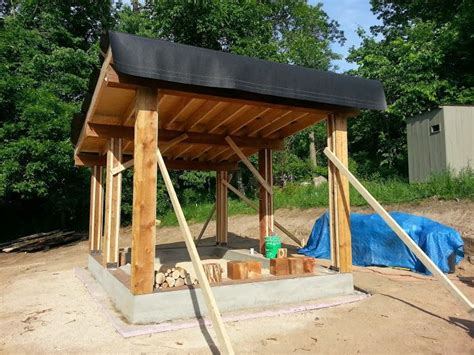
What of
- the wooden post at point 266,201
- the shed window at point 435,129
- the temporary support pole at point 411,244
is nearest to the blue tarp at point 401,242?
the wooden post at point 266,201

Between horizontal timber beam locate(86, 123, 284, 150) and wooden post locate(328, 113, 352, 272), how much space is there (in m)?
2.07

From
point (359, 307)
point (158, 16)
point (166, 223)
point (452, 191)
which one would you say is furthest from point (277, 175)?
point (359, 307)

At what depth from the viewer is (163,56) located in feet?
12.8

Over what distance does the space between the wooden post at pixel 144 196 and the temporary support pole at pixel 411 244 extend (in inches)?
97.3

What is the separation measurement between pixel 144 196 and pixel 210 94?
58.5 inches

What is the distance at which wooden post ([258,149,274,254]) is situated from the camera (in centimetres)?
735

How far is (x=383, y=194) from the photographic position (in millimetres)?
11609

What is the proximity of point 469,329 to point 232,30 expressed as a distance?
16728 mm

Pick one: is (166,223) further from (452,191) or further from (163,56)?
(163,56)

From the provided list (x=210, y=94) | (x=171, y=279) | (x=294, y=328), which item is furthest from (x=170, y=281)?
(x=210, y=94)

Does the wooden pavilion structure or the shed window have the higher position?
the shed window

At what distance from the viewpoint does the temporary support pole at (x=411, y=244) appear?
3.90 m

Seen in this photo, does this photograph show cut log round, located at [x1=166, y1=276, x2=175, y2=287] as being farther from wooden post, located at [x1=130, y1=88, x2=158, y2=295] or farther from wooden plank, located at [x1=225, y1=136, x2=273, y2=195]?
wooden plank, located at [x1=225, y1=136, x2=273, y2=195]

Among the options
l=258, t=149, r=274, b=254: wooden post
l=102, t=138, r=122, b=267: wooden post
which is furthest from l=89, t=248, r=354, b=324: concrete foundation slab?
l=258, t=149, r=274, b=254: wooden post
